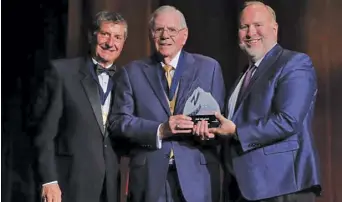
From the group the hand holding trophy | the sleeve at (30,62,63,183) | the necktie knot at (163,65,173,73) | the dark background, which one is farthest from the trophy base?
the sleeve at (30,62,63,183)

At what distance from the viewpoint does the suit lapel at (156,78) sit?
252cm

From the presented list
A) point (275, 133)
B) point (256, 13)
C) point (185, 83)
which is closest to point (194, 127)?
point (185, 83)

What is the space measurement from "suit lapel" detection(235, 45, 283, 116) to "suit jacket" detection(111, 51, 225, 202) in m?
0.15

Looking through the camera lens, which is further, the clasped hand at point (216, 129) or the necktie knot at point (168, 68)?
the necktie knot at point (168, 68)

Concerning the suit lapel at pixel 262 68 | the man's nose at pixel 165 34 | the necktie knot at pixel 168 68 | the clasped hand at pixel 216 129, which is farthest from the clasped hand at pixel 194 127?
the man's nose at pixel 165 34

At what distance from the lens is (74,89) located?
2654 millimetres

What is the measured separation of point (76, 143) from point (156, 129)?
36 cm

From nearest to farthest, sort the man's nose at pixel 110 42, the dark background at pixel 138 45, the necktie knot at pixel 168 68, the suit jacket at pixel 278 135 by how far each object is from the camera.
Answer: the suit jacket at pixel 278 135 < the necktie knot at pixel 168 68 < the man's nose at pixel 110 42 < the dark background at pixel 138 45

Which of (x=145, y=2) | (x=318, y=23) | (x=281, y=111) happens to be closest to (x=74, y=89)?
(x=145, y=2)

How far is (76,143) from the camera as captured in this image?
261 cm

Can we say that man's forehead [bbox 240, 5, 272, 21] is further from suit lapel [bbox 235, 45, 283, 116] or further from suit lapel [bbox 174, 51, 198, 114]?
suit lapel [bbox 174, 51, 198, 114]

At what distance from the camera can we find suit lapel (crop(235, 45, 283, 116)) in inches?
95.4

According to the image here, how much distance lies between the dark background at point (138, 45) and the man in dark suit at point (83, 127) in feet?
0.77

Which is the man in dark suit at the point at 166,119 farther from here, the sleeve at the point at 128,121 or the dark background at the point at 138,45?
the dark background at the point at 138,45
